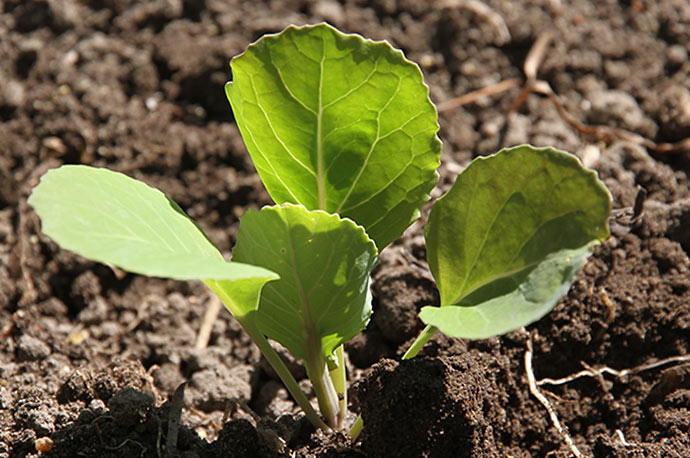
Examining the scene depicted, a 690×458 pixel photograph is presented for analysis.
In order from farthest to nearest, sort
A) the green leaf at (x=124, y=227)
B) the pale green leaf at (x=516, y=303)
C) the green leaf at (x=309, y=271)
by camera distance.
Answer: the green leaf at (x=309, y=271), the pale green leaf at (x=516, y=303), the green leaf at (x=124, y=227)

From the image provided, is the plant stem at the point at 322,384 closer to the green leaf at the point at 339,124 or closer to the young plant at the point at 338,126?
the young plant at the point at 338,126

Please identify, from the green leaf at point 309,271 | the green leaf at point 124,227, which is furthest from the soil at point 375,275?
the green leaf at point 124,227

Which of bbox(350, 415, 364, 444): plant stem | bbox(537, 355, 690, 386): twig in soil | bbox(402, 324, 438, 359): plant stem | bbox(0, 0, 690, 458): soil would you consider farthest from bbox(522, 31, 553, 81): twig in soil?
bbox(350, 415, 364, 444): plant stem

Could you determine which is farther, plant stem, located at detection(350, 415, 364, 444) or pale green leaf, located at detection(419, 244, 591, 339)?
plant stem, located at detection(350, 415, 364, 444)

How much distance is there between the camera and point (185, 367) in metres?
1.70

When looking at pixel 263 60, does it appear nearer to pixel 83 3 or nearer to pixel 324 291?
pixel 324 291

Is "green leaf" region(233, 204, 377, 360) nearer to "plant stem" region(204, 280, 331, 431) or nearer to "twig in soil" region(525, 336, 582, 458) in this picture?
"plant stem" region(204, 280, 331, 431)

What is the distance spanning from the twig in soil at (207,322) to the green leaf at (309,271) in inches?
18.4

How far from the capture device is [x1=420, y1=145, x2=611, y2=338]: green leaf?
108 centimetres

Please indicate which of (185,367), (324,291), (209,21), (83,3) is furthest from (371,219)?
(83,3)

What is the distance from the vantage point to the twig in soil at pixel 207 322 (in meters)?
1.76

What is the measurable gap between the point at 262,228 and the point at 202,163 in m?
1.02

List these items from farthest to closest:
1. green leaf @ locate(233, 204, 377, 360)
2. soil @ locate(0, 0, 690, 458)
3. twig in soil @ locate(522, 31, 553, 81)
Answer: twig in soil @ locate(522, 31, 553, 81) → soil @ locate(0, 0, 690, 458) → green leaf @ locate(233, 204, 377, 360)

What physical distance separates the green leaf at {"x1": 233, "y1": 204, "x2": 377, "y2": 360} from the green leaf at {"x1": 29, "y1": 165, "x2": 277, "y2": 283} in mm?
63
